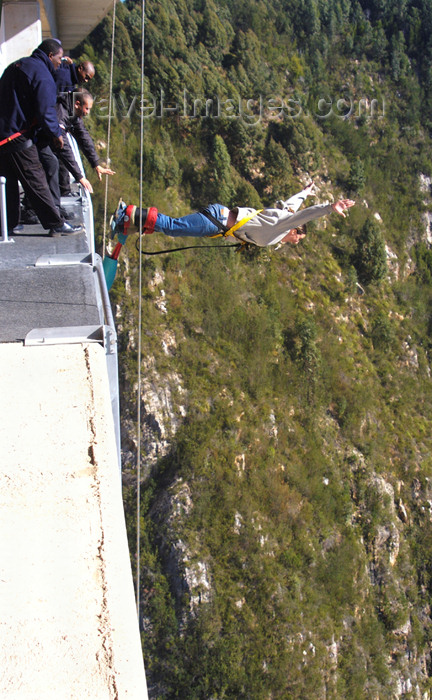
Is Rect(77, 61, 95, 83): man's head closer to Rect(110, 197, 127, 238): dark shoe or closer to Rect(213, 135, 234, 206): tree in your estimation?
Rect(110, 197, 127, 238): dark shoe

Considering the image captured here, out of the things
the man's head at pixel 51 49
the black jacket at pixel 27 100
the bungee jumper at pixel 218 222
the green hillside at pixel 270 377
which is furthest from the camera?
the green hillside at pixel 270 377

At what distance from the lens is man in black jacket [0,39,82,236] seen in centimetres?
451

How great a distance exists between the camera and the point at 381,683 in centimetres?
2141

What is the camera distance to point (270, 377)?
969 inches

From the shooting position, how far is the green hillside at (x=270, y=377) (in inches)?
792

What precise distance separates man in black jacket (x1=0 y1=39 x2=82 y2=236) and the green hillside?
16494 millimetres

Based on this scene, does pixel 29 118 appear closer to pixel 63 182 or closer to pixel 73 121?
pixel 73 121

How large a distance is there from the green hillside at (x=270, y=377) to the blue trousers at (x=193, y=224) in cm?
1489

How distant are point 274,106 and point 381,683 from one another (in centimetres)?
2453

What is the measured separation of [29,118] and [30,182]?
1.56ft

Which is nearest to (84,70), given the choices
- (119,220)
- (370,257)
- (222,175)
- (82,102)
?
(82,102)

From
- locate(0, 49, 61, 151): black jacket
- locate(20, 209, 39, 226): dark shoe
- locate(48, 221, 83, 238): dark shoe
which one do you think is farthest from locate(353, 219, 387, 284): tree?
locate(0, 49, 61, 151): black jacket

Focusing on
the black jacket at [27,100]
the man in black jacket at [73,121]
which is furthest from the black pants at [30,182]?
the man in black jacket at [73,121]

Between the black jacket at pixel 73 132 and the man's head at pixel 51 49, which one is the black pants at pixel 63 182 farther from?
the man's head at pixel 51 49
